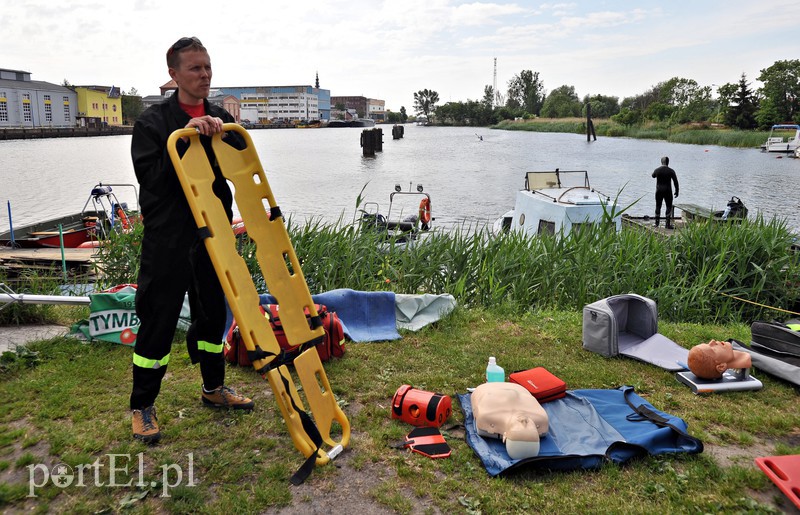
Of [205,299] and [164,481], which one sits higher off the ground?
[205,299]

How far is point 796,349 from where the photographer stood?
505cm

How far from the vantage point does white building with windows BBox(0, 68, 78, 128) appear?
95.6 metres

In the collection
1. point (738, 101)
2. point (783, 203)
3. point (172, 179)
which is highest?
point (738, 101)

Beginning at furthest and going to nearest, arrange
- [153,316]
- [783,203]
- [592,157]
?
[592,157] < [783,203] < [153,316]

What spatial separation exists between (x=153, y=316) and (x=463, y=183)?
36187 mm

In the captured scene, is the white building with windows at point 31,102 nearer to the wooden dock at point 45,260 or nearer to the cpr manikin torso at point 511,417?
the wooden dock at point 45,260

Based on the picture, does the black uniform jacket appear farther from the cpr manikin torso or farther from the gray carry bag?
the gray carry bag

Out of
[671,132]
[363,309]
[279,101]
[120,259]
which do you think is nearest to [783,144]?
[671,132]

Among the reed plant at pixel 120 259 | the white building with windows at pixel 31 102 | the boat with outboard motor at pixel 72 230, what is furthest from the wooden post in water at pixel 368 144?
the white building with windows at pixel 31 102

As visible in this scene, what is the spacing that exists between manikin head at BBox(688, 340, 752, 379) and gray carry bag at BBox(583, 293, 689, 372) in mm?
283

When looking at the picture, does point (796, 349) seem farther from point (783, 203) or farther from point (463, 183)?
point (463, 183)

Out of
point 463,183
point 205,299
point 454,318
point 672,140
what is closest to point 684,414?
point 454,318

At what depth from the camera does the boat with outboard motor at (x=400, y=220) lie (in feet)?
28.5

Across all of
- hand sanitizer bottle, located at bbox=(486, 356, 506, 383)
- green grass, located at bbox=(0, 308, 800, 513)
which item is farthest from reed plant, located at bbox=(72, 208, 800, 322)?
hand sanitizer bottle, located at bbox=(486, 356, 506, 383)
